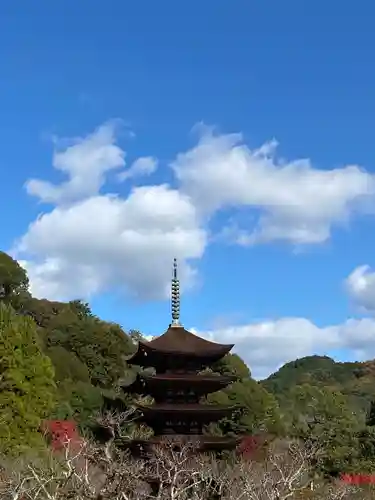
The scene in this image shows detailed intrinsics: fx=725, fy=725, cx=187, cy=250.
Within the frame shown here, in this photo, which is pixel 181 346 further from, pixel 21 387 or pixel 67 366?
pixel 67 366

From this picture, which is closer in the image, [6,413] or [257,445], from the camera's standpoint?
[6,413]

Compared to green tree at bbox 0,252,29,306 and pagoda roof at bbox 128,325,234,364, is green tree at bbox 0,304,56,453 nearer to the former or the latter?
pagoda roof at bbox 128,325,234,364

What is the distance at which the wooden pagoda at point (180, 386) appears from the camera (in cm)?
2317

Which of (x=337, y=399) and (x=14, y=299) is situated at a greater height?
(x=14, y=299)

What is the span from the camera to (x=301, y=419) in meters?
44.7

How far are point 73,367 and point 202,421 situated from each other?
27243 mm

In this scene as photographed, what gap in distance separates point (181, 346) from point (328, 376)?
69.8m

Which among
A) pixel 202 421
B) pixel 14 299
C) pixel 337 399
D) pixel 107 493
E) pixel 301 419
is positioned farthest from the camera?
pixel 14 299

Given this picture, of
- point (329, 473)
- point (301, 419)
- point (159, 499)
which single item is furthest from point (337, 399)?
point (159, 499)

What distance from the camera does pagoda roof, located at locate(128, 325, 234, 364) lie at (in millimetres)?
23688

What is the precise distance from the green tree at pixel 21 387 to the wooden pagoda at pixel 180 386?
8.07 meters

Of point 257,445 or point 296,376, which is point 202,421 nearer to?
point 257,445

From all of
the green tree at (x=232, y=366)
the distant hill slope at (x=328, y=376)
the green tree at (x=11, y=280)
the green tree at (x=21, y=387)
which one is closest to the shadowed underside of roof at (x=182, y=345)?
the green tree at (x=21, y=387)

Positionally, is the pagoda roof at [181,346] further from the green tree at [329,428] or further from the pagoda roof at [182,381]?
the green tree at [329,428]
